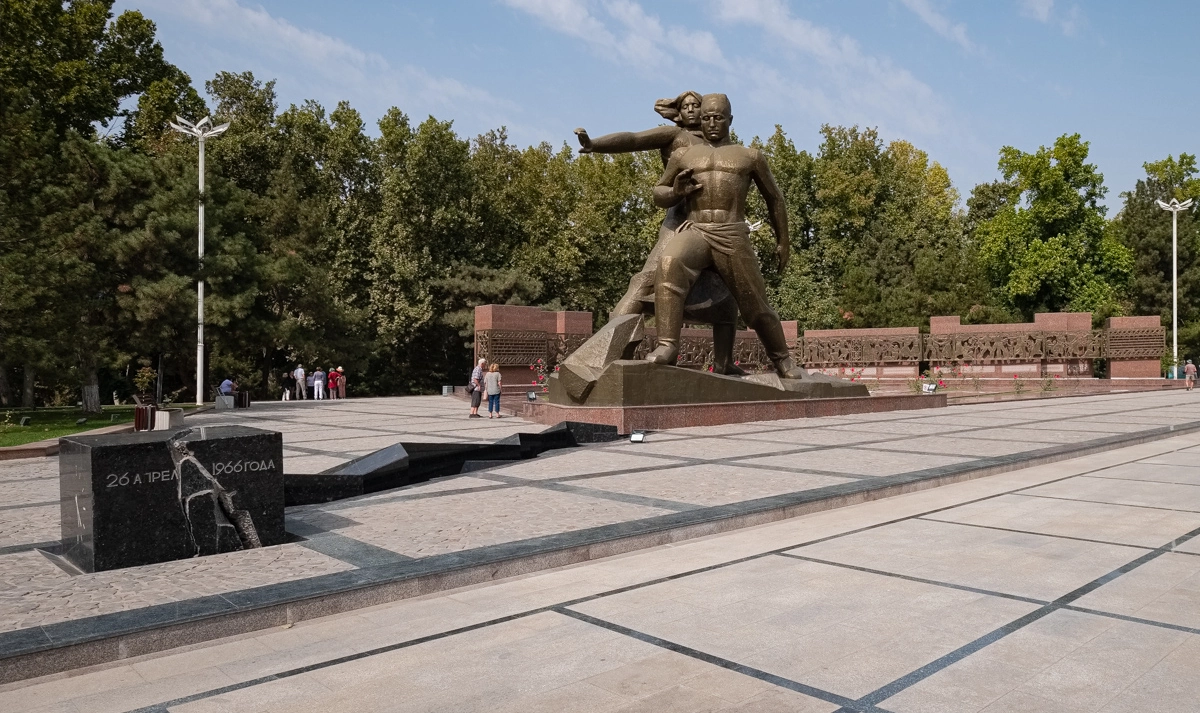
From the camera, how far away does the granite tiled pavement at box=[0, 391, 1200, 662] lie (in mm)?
4676

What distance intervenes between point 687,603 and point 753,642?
64cm

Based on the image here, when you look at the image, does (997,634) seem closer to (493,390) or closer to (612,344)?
(612,344)

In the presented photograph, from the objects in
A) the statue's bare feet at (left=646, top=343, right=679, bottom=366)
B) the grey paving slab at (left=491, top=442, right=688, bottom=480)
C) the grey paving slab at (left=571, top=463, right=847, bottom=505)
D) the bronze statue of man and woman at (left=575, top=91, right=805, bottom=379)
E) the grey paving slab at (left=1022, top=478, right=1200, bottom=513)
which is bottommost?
the grey paving slab at (left=1022, top=478, right=1200, bottom=513)

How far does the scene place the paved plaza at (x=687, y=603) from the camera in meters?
3.24

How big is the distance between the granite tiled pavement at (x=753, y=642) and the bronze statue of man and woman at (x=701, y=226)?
8299 mm

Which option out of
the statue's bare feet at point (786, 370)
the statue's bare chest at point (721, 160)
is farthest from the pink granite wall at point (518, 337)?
the statue's bare chest at point (721, 160)

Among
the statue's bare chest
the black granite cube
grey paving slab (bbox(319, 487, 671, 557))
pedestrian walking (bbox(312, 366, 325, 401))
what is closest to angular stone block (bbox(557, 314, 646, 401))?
the statue's bare chest

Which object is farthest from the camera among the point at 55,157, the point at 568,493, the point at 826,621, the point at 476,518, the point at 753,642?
the point at 55,157

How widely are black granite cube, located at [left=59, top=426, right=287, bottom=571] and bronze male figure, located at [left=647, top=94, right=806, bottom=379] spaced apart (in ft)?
29.0

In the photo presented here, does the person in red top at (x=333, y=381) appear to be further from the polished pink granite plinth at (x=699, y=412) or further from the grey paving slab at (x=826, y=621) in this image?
the grey paving slab at (x=826, y=621)

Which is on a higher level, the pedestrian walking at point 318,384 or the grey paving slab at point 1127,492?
the pedestrian walking at point 318,384

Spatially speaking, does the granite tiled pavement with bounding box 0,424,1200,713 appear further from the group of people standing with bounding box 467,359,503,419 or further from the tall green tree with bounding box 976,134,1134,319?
the tall green tree with bounding box 976,134,1134,319

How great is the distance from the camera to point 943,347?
3073cm

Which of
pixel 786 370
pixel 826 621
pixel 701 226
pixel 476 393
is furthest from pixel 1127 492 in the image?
pixel 476 393
